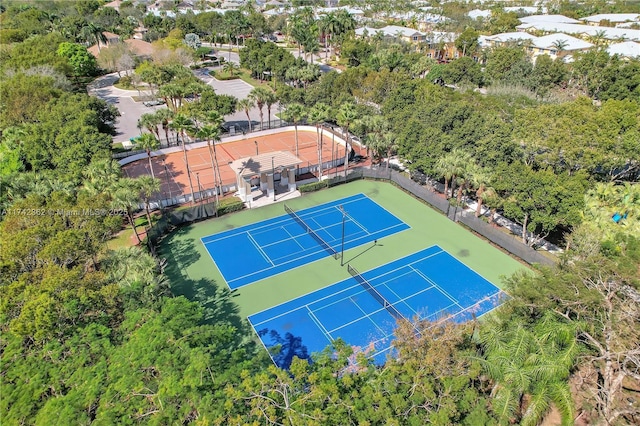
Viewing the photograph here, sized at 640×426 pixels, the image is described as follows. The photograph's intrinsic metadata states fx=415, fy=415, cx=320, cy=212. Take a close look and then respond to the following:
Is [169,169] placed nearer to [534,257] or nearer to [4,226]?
[4,226]

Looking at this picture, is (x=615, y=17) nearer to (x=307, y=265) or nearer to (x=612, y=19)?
(x=612, y=19)

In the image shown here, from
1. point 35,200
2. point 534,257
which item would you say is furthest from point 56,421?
point 534,257

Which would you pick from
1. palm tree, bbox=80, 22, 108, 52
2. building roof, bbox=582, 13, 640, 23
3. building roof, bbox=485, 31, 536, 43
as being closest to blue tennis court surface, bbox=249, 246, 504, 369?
building roof, bbox=485, 31, 536, 43

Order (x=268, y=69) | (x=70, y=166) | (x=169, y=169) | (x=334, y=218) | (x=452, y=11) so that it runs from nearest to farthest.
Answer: (x=70, y=166) < (x=334, y=218) < (x=169, y=169) < (x=268, y=69) < (x=452, y=11)

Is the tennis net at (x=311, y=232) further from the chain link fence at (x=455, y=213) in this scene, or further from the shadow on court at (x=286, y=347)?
the shadow on court at (x=286, y=347)

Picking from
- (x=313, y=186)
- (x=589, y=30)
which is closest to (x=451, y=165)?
(x=313, y=186)

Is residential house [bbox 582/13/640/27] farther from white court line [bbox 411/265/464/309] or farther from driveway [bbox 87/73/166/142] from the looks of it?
white court line [bbox 411/265/464/309]
